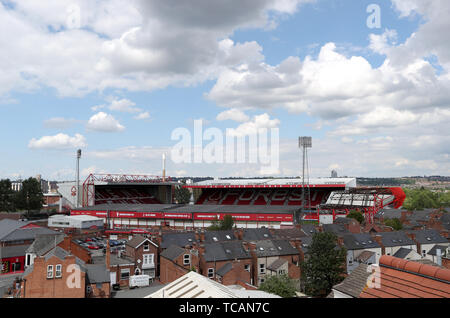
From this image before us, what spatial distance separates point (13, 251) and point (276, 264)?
118 feet

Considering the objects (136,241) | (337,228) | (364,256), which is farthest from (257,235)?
(136,241)

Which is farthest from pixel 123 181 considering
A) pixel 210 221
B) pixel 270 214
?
pixel 270 214

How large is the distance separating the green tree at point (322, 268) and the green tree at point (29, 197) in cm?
8528

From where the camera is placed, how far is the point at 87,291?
2722cm

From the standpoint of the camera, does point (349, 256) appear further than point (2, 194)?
No

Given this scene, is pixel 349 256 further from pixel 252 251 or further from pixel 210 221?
pixel 210 221

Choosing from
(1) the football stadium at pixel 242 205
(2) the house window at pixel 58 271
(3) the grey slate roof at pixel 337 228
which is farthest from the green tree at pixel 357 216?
(2) the house window at pixel 58 271

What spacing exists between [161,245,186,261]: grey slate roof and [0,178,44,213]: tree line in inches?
2806

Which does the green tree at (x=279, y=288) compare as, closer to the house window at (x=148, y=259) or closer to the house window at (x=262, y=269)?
the house window at (x=262, y=269)

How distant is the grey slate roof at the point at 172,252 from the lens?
1436 inches
